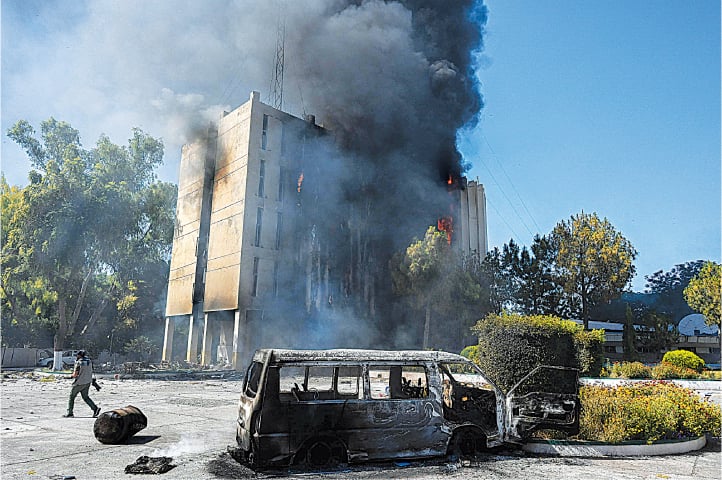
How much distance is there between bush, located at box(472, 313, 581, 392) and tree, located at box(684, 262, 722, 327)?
68.0 ft

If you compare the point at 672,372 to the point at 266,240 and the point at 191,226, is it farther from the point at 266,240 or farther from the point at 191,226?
the point at 191,226

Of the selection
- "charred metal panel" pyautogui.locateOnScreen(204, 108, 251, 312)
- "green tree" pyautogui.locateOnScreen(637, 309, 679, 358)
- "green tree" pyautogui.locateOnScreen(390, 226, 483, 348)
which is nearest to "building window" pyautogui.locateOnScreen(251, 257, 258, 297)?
"charred metal panel" pyautogui.locateOnScreen(204, 108, 251, 312)

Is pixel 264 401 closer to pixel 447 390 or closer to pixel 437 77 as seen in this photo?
pixel 447 390

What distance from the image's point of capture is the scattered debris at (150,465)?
22.1 feet

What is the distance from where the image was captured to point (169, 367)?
3158 centimetres

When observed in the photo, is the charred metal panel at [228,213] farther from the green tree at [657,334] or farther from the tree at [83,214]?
the green tree at [657,334]

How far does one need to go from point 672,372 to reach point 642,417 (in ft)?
38.3

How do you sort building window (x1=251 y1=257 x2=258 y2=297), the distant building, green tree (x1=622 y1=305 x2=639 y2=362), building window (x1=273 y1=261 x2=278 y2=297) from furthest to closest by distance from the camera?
1. the distant building
2. building window (x1=273 y1=261 x2=278 y2=297)
3. building window (x1=251 y1=257 x2=258 y2=297)
4. green tree (x1=622 y1=305 x2=639 y2=362)

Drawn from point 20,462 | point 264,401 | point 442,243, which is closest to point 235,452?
point 264,401

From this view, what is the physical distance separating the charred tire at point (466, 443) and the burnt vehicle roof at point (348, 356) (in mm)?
1095

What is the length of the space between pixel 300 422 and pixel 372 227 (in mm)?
28707

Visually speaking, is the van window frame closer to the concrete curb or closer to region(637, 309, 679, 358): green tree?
the concrete curb

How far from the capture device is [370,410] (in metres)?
7.04

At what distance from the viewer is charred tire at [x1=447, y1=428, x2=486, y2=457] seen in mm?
7527
